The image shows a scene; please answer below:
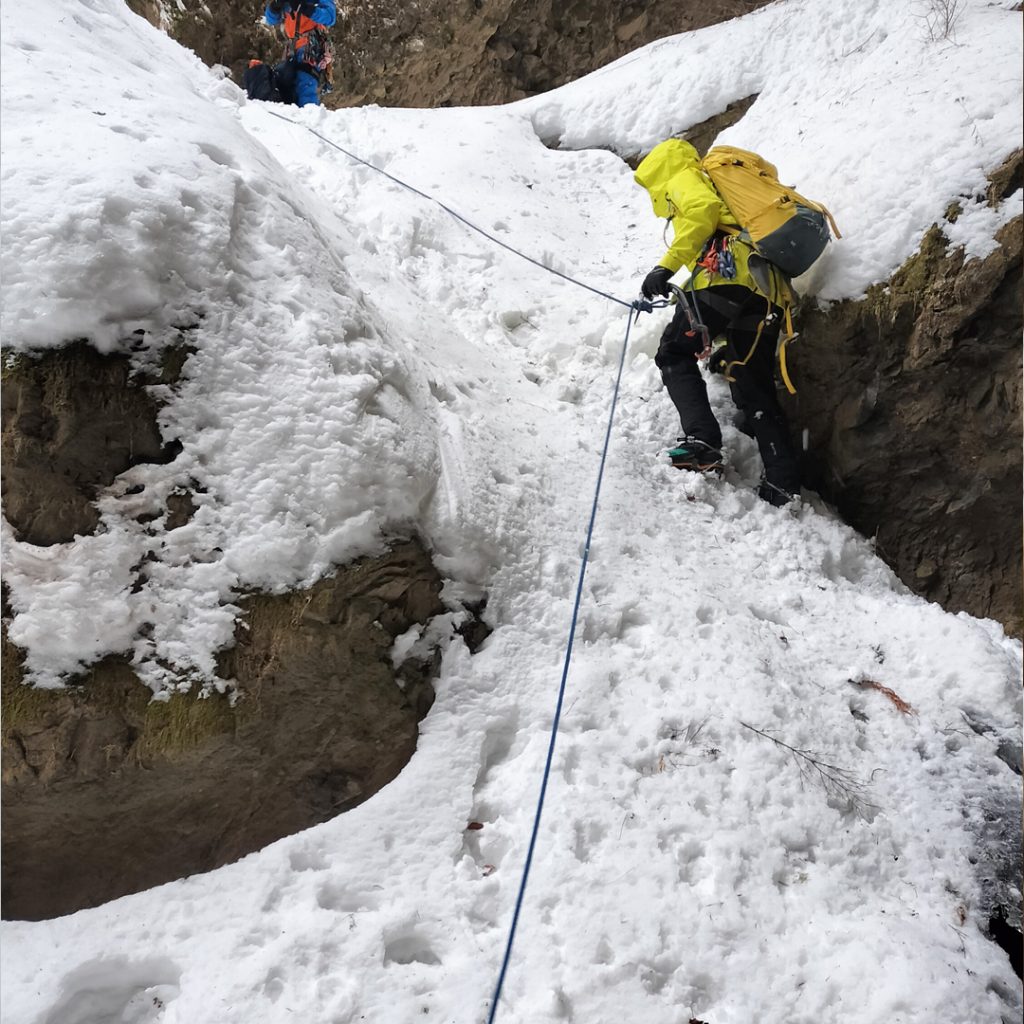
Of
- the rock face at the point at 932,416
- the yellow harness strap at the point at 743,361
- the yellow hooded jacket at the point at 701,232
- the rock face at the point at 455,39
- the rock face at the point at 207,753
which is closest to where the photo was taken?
the rock face at the point at 207,753

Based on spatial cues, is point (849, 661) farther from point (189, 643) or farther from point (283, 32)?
point (283, 32)

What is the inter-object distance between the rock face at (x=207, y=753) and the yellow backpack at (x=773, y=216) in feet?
10.9

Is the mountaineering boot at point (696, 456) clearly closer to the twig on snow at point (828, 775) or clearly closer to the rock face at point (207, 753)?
the twig on snow at point (828, 775)

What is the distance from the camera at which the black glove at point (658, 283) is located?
190 inches

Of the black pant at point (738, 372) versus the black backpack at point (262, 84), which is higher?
the black backpack at point (262, 84)

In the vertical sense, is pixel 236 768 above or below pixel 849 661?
below

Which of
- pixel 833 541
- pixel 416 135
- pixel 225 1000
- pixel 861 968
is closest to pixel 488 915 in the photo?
pixel 225 1000

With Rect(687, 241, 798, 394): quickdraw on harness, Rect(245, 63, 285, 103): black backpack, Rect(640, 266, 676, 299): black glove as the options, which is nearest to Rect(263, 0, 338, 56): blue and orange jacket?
Rect(245, 63, 285, 103): black backpack

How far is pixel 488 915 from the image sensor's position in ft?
9.24

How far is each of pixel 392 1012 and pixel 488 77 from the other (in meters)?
11.7

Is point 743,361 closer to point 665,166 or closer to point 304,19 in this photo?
point 665,166

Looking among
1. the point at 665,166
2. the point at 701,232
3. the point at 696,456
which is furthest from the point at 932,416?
the point at 665,166

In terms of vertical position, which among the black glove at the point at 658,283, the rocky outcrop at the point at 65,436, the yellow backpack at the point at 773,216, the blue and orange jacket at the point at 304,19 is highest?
the blue and orange jacket at the point at 304,19

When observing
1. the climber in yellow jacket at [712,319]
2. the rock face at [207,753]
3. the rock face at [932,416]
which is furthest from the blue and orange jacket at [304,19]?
the rock face at [207,753]
